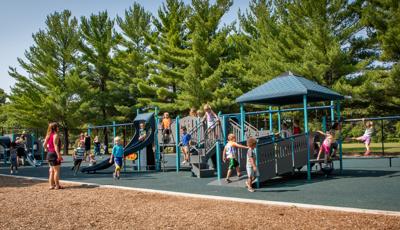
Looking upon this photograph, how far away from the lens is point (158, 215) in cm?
659

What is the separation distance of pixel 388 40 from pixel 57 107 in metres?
27.0

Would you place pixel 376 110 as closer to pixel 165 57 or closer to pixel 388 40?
pixel 388 40

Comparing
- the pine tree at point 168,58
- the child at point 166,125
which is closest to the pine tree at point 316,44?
the pine tree at point 168,58

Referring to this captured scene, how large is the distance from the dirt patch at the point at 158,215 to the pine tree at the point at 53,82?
28301 mm

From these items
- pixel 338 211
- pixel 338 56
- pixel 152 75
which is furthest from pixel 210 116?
pixel 152 75

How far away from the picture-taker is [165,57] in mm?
33812

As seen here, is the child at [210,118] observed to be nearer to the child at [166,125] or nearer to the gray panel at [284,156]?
the child at [166,125]

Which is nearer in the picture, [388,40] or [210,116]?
[210,116]

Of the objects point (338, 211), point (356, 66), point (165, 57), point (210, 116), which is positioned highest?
point (165, 57)

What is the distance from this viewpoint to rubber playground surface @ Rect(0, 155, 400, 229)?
5.86 metres

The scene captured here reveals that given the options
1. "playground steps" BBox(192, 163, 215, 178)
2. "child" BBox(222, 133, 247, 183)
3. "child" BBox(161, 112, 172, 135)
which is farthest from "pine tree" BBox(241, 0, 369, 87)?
"child" BBox(222, 133, 247, 183)

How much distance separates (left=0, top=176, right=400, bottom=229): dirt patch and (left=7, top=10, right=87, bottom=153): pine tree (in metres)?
28.3

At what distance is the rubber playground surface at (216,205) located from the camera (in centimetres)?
586

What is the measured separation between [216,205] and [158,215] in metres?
1.22
